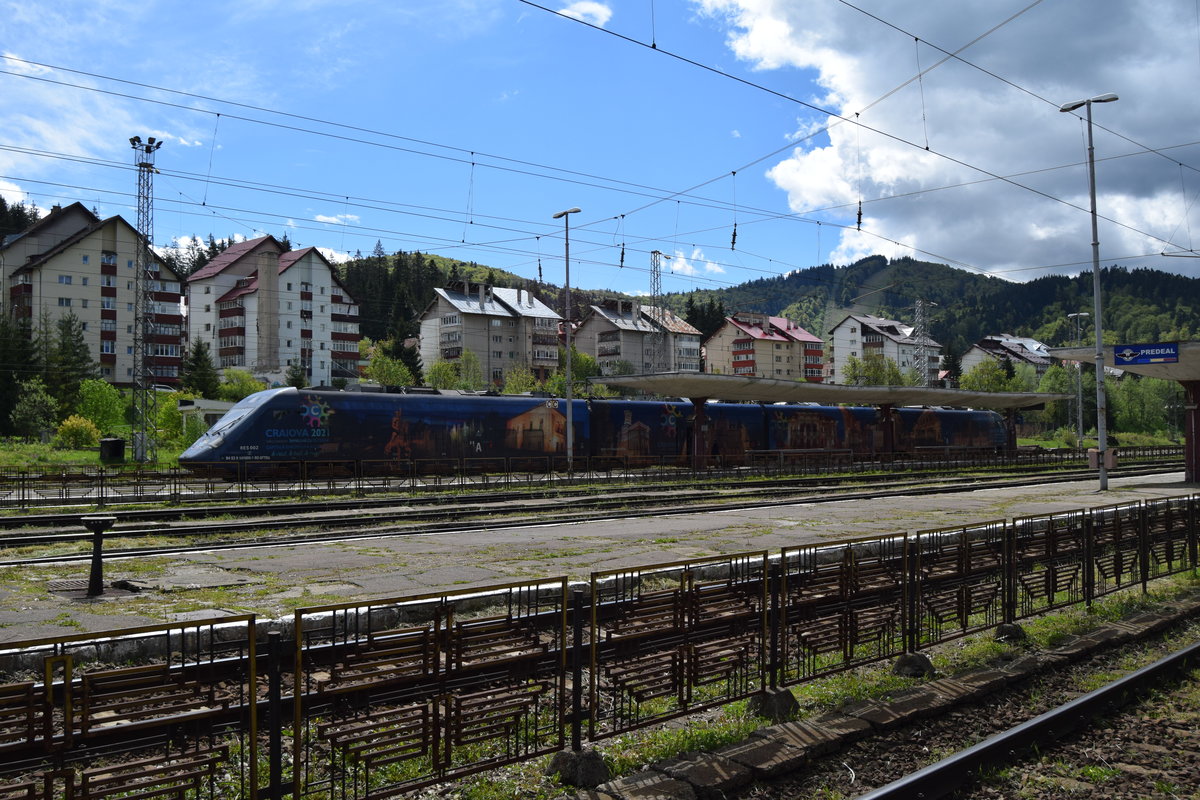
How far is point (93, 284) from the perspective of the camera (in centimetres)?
7525

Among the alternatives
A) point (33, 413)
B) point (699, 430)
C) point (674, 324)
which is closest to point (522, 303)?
point (674, 324)

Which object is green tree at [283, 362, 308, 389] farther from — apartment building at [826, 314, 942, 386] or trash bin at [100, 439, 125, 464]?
apartment building at [826, 314, 942, 386]

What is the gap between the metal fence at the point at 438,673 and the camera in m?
4.44

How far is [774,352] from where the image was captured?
12938 centimetres

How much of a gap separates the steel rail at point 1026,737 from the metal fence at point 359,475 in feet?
67.5

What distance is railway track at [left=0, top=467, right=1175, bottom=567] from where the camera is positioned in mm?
15008

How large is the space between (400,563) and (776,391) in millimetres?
26494

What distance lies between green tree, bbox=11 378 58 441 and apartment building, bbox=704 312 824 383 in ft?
282

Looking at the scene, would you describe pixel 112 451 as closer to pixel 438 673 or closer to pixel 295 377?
pixel 438 673

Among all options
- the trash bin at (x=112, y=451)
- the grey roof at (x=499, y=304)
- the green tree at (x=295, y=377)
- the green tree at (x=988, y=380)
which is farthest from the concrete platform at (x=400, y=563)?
the green tree at (x=988, y=380)

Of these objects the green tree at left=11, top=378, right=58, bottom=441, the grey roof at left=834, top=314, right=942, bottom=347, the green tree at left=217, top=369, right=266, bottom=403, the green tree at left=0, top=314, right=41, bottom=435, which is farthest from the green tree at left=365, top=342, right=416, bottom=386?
the grey roof at left=834, top=314, right=942, bottom=347

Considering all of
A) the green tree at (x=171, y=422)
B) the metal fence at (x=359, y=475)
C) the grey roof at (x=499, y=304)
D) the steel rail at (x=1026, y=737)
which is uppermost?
the grey roof at (x=499, y=304)

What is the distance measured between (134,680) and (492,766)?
82.5 inches

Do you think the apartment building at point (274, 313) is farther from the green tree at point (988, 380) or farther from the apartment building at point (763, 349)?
the green tree at point (988, 380)
